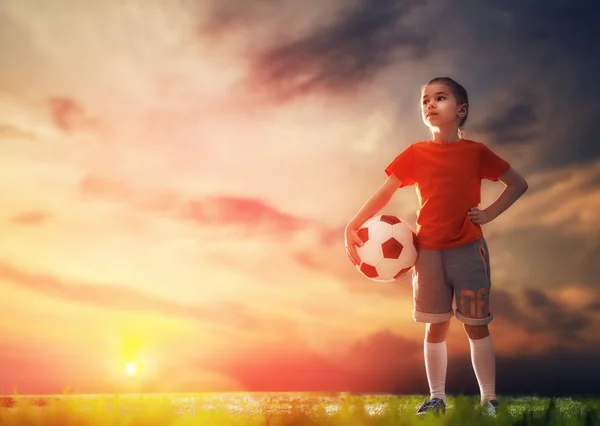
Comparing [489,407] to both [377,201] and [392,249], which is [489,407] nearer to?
[392,249]

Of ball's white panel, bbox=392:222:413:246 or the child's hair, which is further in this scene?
the child's hair

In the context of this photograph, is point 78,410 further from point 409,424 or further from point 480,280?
point 480,280

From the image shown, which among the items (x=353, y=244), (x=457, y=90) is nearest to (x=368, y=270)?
(x=353, y=244)

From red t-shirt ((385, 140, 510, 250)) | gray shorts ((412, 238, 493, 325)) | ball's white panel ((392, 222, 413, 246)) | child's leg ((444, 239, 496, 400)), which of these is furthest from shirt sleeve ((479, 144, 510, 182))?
ball's white panel ((392, 222, 413, 246))

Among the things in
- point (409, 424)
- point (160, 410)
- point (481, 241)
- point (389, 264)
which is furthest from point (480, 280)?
point (160, 410)

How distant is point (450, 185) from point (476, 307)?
1161mm

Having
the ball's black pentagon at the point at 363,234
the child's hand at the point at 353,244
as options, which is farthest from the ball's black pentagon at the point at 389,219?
the child's hand at the point at 353,244

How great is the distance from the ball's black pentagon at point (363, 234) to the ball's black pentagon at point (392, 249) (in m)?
0.22

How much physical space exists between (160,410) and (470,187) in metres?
3.43

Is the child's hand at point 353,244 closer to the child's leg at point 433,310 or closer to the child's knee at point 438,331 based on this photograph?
the child's leg at point 433,310

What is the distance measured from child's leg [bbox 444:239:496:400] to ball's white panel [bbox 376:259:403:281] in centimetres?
49

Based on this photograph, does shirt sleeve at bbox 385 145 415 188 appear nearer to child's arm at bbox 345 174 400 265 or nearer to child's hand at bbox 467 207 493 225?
child's arm at bbox 345 174 400 265

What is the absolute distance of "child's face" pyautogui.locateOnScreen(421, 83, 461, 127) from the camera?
19.5 feet

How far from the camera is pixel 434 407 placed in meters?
5.67
